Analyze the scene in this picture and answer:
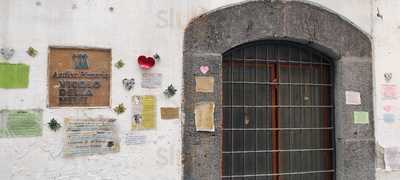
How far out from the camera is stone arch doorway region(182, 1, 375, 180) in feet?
13.6

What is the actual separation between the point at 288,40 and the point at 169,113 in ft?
5.46

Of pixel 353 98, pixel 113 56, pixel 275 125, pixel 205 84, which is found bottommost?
pixel 275 125

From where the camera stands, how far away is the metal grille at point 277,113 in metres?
4.43

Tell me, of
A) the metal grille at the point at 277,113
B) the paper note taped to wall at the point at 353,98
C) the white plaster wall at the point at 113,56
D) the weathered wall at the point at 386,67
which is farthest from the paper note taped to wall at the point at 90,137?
the weathered wall at the point at 386,67

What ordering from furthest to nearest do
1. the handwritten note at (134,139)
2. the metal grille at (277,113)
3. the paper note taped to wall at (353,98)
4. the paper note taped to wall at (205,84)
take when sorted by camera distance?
the paper note taped to wall at (353,98)
the metal grille at (277,113)
the paper note taped to wall at (205,84)
the handwritten note at (134,139)

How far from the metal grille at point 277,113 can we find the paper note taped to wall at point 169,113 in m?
0.61

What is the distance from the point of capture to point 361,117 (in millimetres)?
4660

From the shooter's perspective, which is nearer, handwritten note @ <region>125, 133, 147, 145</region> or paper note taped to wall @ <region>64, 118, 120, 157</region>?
paper note taped to wall @ <region>64, 118, 120, 157</region>

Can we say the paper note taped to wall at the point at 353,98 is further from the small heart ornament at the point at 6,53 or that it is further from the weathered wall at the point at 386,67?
the small heart ornament at the point at 6,53

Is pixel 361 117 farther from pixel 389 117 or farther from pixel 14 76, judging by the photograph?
pixel 14 76

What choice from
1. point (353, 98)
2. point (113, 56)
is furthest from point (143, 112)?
point (353, 98)

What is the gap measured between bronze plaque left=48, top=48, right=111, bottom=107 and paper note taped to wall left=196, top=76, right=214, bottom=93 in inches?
36.4

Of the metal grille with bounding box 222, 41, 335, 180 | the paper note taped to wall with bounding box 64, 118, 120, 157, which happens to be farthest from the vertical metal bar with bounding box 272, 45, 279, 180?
the paper note taped to wall with bounding box 64, 118, 120, 157

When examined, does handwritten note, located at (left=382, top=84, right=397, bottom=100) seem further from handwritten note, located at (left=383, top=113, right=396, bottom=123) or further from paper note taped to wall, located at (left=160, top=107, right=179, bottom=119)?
paper note taped to wall, located at (left=160, top=107, right=179, bottom=119)
